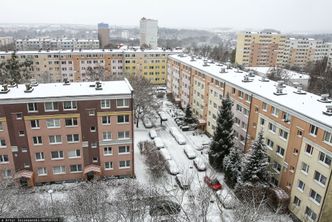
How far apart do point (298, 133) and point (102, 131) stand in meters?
22.9

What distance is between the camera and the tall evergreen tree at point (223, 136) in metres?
37.3

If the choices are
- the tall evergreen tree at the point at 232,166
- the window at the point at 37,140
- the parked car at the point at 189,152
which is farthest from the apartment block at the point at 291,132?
the window at the point at 37,140

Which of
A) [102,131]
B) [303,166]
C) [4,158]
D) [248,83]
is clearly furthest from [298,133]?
[4,158]

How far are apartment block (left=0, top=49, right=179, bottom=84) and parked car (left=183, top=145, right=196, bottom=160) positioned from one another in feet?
133

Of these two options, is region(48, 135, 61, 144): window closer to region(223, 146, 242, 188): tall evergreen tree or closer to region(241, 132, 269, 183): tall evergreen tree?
region(223, 146, 242, 188): tall evergreen tree

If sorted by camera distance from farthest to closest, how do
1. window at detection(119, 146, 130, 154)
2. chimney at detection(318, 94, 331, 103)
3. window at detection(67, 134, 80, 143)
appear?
window at detection(119, 146, 130, 154), window at detection(67, 134, 80, 143), chimney at detection(318, 94, 331, 103)

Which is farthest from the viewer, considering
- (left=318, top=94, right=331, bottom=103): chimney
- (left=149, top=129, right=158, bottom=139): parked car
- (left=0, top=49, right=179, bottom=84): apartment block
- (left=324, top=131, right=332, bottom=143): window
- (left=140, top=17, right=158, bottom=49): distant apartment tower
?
(left=140, top=17, right=158, bottom=49): distant apartment tower

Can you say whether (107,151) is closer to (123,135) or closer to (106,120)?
(123,135)

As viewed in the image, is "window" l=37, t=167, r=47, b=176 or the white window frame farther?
"window" l=37, t=167, r=47, b=176

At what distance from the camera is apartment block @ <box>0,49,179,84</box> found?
265 feet

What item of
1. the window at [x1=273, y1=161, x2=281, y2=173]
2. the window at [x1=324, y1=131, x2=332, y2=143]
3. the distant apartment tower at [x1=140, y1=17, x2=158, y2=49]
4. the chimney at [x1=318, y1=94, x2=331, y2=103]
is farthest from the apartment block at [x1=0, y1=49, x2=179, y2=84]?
the distant apartment tower at [x1=140, y1=17, x2=158, y2=49]

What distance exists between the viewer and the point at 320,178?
26.6 m

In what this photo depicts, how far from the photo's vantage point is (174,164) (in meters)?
38.9

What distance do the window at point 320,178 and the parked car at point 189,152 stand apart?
18.4 m
